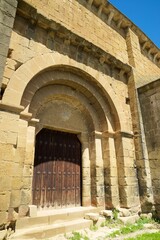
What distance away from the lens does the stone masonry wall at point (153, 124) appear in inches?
208

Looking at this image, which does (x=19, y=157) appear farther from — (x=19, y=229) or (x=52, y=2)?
(x=52, y=2)

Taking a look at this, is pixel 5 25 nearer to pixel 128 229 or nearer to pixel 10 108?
pixel 10 108

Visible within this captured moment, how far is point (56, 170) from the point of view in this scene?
4621mm

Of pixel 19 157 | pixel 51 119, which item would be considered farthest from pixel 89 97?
pixel 19 157

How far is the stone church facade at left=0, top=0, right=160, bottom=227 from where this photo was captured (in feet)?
11.6

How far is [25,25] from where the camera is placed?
4242mm

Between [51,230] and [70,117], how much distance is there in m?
2.89

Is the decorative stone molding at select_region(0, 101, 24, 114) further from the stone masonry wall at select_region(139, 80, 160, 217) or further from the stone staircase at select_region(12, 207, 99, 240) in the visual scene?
the stone masonry wall at select_region(139, 80, 160, 217)

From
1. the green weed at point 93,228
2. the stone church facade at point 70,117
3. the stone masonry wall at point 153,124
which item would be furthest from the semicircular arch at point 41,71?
the green weed at point 93,228

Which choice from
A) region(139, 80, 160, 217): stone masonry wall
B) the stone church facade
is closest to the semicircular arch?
the stone church facade

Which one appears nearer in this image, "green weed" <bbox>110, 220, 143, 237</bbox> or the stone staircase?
the stone staircase

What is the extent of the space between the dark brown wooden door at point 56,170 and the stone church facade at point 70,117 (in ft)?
0.08

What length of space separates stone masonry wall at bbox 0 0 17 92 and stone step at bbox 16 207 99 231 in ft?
9.36

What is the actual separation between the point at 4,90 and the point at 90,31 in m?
4.13
